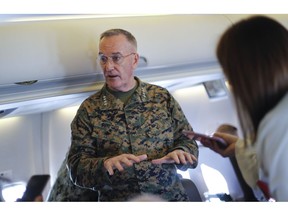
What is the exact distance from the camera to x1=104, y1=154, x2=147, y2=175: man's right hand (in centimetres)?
75

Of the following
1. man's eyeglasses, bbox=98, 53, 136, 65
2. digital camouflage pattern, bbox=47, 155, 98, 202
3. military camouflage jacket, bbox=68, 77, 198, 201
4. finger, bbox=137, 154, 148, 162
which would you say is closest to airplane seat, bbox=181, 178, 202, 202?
military camouflage jacket, bbox=68, 77, 198, 201

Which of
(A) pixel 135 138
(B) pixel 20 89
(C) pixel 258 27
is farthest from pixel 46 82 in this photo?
(C) pixel 258 27

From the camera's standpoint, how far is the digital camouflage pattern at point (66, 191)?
77 centimetres

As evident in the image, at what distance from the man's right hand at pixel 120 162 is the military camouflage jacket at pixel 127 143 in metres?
0.01

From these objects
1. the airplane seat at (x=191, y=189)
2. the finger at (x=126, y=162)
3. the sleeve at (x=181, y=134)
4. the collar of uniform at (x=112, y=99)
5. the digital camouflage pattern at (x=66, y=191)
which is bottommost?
the airplane seat at (x=191, y=189)

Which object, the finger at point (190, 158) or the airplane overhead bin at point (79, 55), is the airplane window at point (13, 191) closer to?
the airplane overhead bin at point (79, 55)

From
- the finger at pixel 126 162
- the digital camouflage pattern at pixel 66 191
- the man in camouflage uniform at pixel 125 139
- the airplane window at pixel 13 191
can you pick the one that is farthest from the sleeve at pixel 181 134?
the airplane window at pixel 13 191

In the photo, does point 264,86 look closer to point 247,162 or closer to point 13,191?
point 247,162

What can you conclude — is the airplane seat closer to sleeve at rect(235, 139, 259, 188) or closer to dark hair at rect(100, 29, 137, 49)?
sleeve at rect(235, 139, 259, 188)

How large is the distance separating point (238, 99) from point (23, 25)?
1.76 feet

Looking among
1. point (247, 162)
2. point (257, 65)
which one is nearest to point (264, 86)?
point (257, 65)

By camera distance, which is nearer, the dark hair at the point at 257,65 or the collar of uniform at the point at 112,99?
the dark hair at the point at 257,65

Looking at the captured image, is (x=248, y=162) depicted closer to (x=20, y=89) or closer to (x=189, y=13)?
(x=189, y=13)
